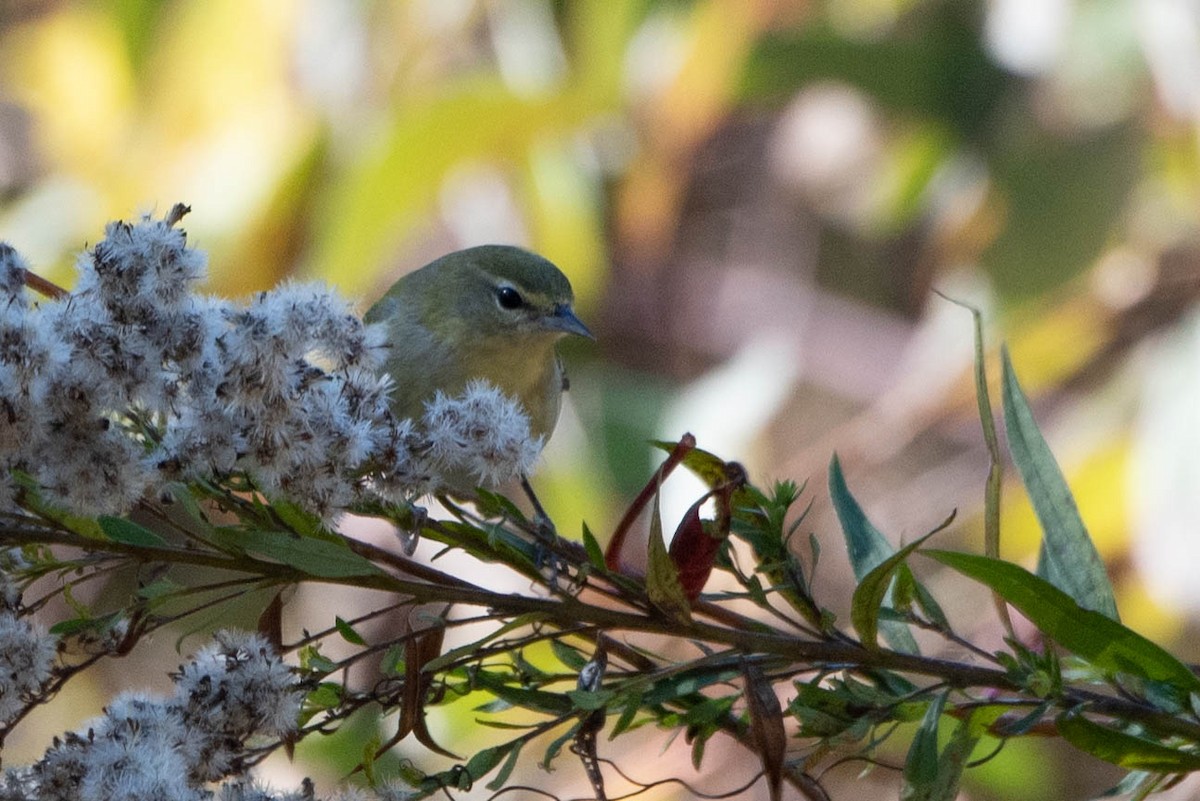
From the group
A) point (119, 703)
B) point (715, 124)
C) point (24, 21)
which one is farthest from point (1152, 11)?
point (24, 21)

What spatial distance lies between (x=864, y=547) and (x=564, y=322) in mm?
1597

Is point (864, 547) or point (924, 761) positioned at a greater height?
point (864, 547)

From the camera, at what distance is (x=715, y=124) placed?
4.34 metres

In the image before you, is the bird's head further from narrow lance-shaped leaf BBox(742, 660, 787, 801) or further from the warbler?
narrow lance-shaped leaf BBox(742, 660, 787, 801)

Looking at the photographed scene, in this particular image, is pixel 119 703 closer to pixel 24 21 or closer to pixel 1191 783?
pixel 1191 783

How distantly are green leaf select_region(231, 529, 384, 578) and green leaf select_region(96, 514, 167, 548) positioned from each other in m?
0.06

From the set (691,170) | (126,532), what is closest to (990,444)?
(126,532)

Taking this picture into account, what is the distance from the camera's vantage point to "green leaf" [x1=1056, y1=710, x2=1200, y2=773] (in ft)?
3.92

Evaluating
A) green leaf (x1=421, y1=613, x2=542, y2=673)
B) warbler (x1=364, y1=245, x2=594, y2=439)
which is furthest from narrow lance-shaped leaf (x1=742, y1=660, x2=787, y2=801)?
warbler (x1=364, y1=245, x2=594, y2=439)

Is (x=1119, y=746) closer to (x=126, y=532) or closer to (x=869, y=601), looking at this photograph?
(x=869, y=601)

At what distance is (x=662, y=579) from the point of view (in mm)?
1110

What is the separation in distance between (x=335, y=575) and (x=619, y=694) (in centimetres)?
25

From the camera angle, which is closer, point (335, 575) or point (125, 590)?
point (335, 575)

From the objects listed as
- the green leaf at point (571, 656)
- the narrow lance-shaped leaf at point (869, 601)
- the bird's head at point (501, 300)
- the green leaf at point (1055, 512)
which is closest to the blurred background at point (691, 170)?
the bird's head at point (501, 300)
